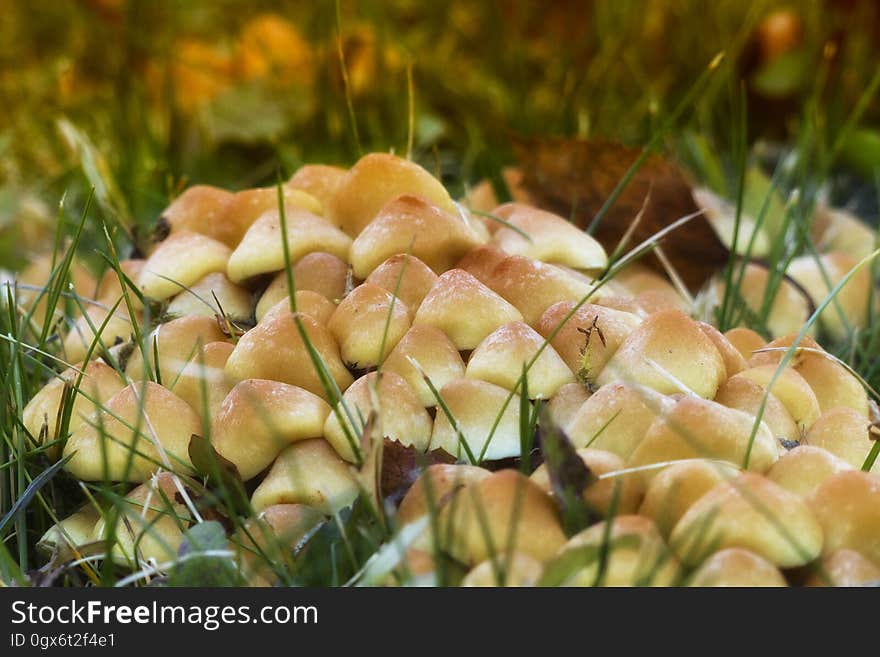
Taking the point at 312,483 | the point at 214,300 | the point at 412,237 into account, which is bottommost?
the point at 312,483

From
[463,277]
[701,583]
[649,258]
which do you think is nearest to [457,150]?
[649,258]

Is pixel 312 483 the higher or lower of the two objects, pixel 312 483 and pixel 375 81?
the lower

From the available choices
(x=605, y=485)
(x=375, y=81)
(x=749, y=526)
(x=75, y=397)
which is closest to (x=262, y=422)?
(x=75, y=397)

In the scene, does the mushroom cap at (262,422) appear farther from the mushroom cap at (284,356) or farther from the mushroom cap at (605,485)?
the mushroom cap at (605,485)

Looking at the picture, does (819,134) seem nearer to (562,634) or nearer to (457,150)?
(457,150)

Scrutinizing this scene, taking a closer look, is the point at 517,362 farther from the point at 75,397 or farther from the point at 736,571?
the point at 75,397

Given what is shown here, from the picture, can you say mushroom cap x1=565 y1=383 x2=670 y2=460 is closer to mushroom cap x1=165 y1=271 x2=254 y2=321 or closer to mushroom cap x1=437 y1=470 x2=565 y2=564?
mushroom cap x1=437 y1=470 x2=565 y2=564
